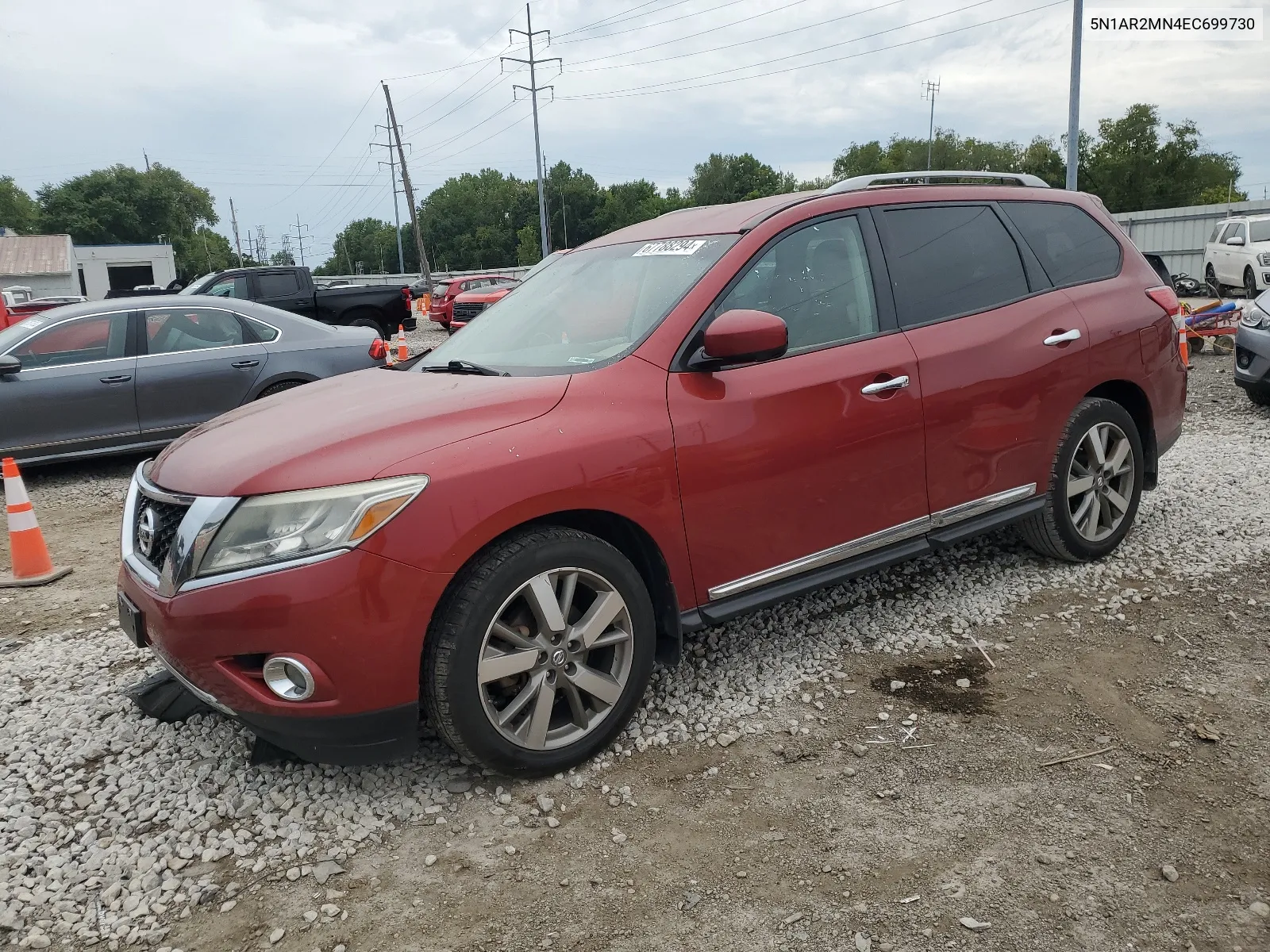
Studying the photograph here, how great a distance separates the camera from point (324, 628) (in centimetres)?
257

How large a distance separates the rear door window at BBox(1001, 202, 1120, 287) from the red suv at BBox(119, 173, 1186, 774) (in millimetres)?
24

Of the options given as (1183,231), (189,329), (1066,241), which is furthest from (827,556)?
(1183,231)

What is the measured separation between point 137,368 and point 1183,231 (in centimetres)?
3086

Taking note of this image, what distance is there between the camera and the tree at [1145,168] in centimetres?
6000

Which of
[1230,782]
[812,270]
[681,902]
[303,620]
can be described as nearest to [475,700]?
[303,620]

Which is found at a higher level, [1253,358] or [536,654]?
[1253,358]

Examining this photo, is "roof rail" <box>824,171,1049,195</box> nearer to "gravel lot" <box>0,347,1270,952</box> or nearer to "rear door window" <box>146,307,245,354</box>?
"gravel lot" <box>0,347,1270,952</box>

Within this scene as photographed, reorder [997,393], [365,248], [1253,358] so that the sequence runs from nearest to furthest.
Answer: [997,393] → [1253,358] → [365,248]

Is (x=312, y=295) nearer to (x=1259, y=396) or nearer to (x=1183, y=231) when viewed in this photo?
(x=1259, y=396)

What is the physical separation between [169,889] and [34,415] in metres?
6.39

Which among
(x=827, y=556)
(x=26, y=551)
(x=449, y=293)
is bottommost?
(x=26, y=551)

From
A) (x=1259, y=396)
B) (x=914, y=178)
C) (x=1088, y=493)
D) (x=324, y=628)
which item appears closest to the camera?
(x=324, y=628)

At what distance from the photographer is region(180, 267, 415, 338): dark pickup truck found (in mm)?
16250

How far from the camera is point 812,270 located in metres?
3.62
